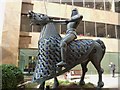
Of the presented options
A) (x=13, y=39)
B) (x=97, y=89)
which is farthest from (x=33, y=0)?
(x=97, y=89)

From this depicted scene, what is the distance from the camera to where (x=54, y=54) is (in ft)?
8.14

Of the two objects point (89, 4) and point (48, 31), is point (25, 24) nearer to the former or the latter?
point (89, 4)

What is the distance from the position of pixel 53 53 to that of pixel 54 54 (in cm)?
2

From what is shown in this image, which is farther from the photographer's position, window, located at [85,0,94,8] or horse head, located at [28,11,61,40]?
window, located at [85,0,94,8]

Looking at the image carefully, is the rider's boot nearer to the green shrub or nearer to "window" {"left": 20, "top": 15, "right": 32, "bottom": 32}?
the green shrub

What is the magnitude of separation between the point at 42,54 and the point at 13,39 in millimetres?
4600

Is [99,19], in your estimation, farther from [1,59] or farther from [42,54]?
[42,54]

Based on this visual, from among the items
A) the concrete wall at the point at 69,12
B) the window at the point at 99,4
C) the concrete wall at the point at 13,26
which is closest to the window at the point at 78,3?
the concrete wall at the point at 69,12

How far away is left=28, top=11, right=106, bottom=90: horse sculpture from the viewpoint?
2402mm

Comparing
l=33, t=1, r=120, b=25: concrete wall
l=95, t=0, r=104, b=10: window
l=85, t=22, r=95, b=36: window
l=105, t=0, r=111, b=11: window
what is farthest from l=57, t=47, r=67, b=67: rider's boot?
l=95, t=0, r=104, b=10: window

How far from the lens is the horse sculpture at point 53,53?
2.40 m

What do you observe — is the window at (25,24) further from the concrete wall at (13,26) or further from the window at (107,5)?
the window at (107,5)

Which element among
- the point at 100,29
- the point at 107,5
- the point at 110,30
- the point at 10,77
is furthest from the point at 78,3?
the point at 10,77

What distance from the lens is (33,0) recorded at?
8.01m
